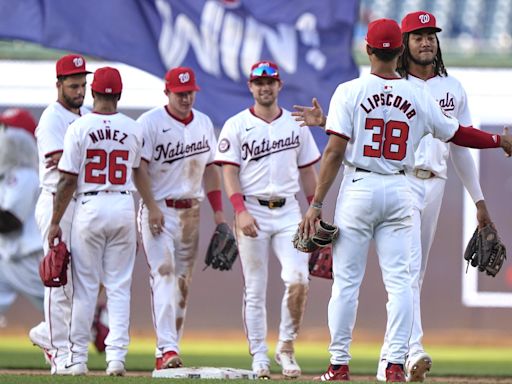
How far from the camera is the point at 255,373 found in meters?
7.77

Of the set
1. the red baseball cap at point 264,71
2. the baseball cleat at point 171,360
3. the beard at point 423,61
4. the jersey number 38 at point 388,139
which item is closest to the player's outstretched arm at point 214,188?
the red baseball cap at point 264,71

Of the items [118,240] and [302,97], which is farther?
[302,97]

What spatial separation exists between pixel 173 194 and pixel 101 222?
0.89 meters

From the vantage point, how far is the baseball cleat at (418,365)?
22.9 feet

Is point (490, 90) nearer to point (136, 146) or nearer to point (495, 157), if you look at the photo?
point (495, 157)

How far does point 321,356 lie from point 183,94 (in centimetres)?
373

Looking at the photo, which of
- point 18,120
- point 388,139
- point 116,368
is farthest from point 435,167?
point 18,120

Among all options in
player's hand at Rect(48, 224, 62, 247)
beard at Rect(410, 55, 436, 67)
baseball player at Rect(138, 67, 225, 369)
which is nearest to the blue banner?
baseball player at Rect(138, 67, 225, 369)

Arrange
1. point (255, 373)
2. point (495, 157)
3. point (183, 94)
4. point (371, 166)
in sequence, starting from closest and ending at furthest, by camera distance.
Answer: point (371, 166) → point (255, 373) → point (183, 94) → point (495, 157)

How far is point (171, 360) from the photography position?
806cm

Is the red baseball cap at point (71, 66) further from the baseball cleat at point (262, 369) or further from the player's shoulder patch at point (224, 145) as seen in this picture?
the baseball cleat at point (262, 369)

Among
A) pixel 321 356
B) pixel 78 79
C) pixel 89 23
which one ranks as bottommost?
pixel 321 356

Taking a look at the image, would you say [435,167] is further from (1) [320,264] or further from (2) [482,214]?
(1) [320,264]

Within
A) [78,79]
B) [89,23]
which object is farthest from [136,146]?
[89,23]
